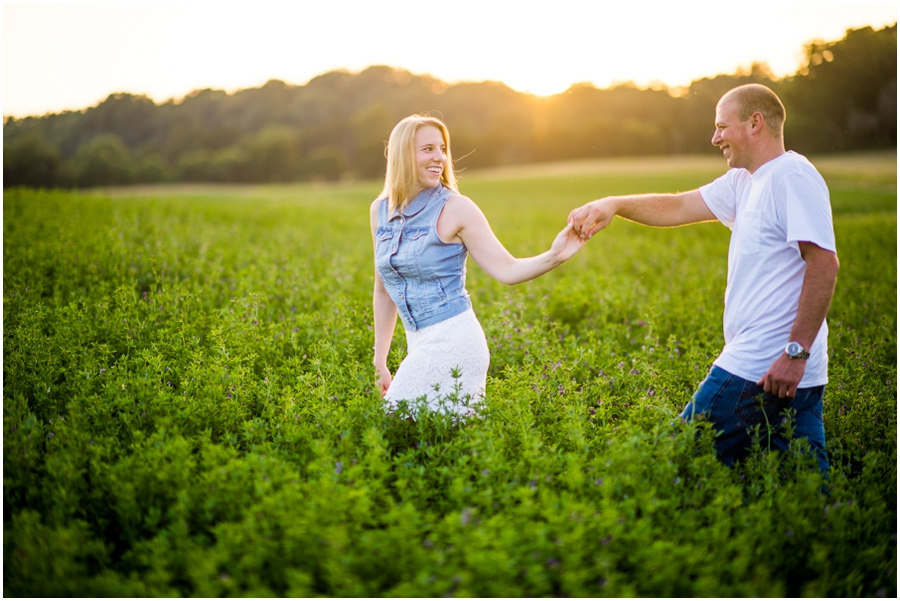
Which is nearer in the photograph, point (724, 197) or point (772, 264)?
point (772, 264)

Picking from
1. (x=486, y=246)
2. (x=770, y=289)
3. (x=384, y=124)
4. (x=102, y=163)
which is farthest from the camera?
(x=384, y=124)

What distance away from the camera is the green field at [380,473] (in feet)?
8.89

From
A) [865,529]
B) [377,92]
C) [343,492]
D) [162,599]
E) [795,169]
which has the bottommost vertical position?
[865,529]

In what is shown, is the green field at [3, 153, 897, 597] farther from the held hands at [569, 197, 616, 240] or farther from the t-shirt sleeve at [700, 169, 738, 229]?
the t-shirt sleeve at [700, 169, 738, 229]

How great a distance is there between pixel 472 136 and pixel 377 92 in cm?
2623

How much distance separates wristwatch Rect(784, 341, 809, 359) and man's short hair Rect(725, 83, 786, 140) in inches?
49.5

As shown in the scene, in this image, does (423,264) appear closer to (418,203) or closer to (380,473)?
(418,203)

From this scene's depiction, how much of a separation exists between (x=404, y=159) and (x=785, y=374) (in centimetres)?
261

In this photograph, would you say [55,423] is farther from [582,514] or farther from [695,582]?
[695,582]

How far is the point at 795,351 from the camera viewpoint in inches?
133

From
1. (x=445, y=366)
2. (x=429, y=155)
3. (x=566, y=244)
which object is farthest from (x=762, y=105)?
(x=445, y=366)

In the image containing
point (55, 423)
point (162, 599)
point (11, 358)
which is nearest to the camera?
point (162, 599)

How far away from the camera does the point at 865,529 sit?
3.24 metres

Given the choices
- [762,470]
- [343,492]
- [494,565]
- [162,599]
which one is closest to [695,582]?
[494,565]
